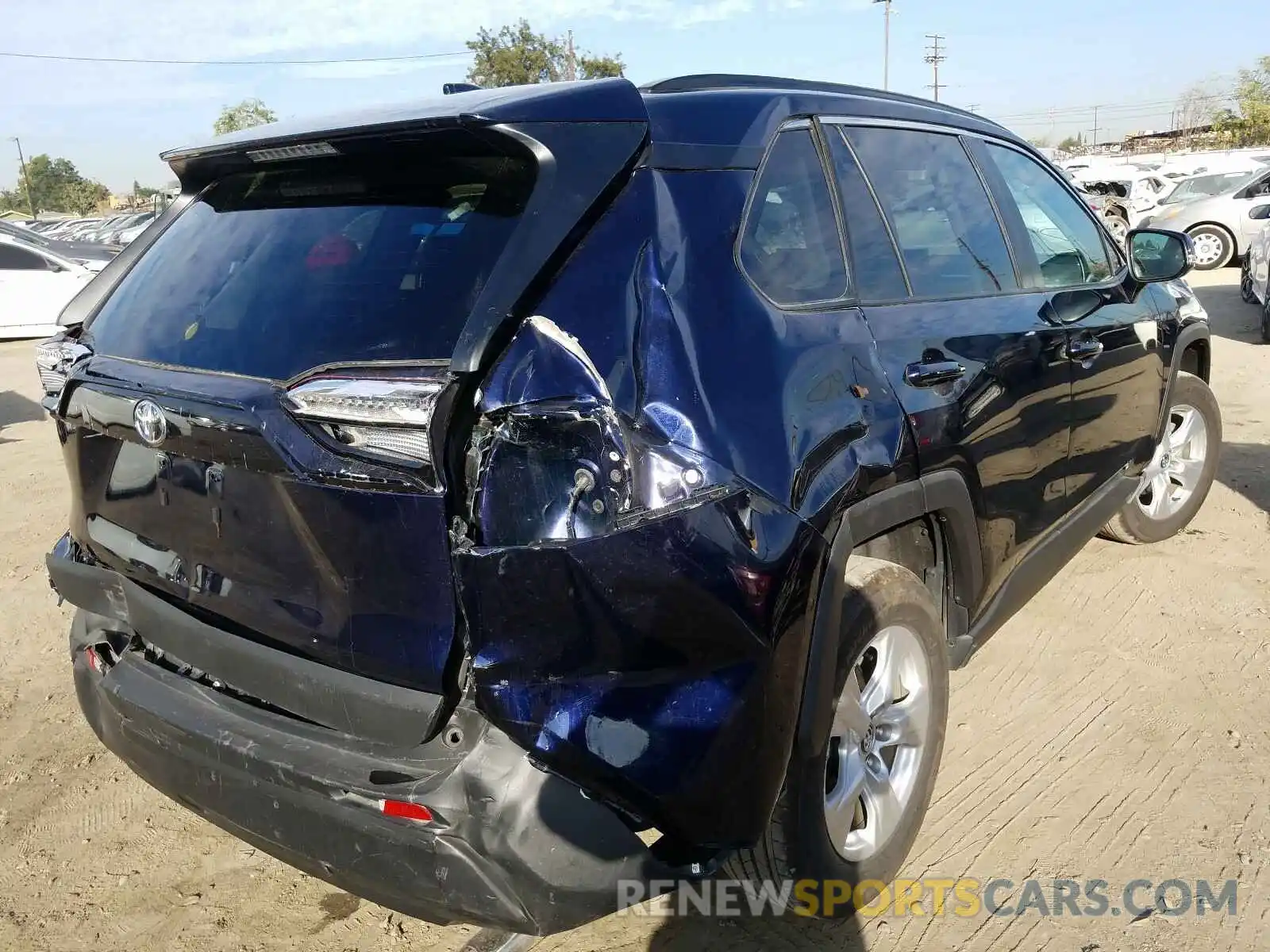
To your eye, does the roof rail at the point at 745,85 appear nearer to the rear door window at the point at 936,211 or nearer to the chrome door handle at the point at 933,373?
the rear door window at the point at 936,211

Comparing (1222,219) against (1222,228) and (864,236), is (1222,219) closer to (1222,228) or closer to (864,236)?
(1222,228)

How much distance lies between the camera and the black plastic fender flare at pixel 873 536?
2088mm

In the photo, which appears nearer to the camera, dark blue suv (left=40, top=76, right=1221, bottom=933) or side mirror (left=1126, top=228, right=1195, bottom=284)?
dark blue suv (left=40, top=76, right=1221, bottom=933)

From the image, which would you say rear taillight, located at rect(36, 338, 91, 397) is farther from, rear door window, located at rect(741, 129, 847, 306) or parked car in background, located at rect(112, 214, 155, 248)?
parked car in background, located at rect(112, 214, 155, 248)

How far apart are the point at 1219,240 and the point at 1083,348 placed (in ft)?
50.1

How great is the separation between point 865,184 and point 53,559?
2313 mm

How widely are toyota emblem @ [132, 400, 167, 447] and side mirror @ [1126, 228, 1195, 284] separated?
11.5ft

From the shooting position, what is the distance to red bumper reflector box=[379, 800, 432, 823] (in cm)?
184

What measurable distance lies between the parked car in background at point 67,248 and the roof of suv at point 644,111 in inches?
522

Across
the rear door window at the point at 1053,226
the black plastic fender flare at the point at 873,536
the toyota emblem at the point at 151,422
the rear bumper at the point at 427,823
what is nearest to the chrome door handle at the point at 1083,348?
the rear door window at the point at 1053,226

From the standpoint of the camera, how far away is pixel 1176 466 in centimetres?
494

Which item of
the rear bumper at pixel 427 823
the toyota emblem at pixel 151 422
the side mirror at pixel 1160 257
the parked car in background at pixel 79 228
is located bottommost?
the parked car in background at pixel 79 228

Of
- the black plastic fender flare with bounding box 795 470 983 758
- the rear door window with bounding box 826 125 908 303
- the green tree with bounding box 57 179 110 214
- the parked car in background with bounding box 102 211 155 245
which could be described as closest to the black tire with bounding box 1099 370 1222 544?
the black plastic fender flare with bounding box 795 470 983 758

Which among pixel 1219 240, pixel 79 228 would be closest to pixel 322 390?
pixel 1219 240
